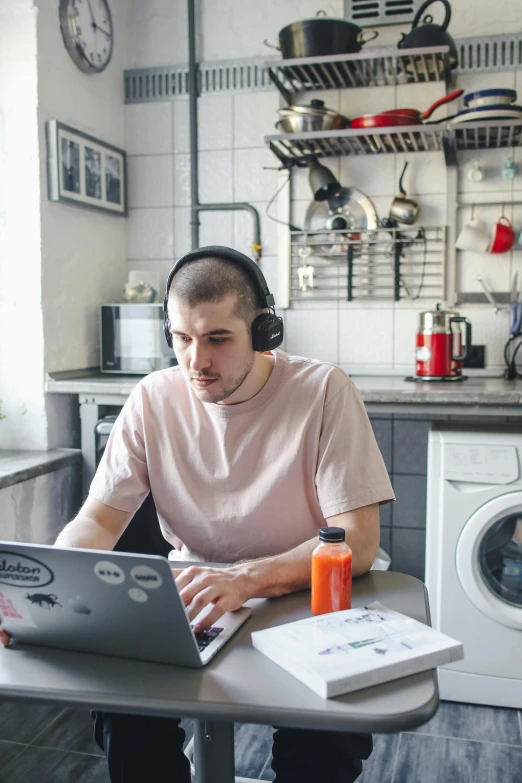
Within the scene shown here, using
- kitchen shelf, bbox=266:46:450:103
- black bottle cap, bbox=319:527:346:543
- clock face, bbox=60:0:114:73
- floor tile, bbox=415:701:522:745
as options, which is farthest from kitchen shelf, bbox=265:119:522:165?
black bottle cap, bbox=319:527:346:543

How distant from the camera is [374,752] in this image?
2.02 meters

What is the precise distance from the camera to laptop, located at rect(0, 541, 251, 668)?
83 cm

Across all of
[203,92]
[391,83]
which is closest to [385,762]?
[391,83]

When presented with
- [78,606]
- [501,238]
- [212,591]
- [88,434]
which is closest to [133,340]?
[88,434]

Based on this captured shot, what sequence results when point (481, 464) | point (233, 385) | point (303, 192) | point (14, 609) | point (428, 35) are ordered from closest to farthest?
point (14, 609), point (233, 385), point (481, 464), point (428, 35), point (303, 192)

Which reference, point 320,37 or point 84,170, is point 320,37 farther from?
point 84,170

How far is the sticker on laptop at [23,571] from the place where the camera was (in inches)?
34.9

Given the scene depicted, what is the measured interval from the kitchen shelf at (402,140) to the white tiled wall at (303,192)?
64mm

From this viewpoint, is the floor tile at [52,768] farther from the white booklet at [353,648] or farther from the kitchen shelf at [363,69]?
the kitchen shelf at [363,69]

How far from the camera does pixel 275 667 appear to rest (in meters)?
0.90

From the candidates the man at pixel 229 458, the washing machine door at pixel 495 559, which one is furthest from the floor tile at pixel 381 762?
the man at pixel 229 458

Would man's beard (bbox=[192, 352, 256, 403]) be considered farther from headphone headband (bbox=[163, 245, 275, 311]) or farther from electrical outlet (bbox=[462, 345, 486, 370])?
electrical outlet (bbox=[462, 345, 486, 370])

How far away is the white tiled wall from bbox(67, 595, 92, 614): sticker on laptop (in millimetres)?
2336

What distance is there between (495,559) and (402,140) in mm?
1579
